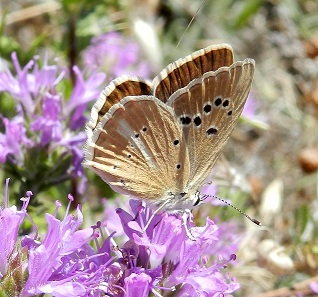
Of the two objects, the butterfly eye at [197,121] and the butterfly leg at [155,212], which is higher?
the butterfly eye at [197,121]

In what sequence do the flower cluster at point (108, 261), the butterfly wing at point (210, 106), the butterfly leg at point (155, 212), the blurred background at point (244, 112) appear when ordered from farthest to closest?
the blurred background at point (244, 112)
the butterfly wing at point (210, 106)
the butterfly leg at point (155, 212)
the flower cluster at point (108, 261)

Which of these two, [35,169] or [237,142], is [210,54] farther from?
[237,142]

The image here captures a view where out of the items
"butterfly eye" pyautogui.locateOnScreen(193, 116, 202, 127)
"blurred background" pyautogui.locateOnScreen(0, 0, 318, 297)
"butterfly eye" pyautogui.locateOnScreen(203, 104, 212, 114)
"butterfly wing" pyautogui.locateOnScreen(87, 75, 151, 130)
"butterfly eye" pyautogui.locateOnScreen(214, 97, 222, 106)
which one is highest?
"butterfly wing" pyautogui.locateOnScreen(87, 75, 151, 130)

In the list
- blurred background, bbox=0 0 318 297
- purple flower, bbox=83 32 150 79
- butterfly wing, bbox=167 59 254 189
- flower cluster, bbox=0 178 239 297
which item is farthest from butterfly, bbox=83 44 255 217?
purple flower, bbox=83 32 150 79

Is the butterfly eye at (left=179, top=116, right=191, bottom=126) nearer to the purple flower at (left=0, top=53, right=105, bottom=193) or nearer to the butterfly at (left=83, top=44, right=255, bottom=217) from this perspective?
the butterfly at (left=83, top=44, right=255, bottom=217)

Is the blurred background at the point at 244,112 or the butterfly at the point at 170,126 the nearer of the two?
the butterfly at the point at 170,126

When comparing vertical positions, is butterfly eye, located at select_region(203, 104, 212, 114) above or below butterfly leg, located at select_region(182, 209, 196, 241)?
above

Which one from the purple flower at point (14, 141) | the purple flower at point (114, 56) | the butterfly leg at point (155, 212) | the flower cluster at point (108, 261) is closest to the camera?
the flower cluster at point (108, 261)

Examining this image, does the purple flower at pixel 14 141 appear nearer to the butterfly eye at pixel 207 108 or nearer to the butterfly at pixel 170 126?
the butterfly at pixel 170 126

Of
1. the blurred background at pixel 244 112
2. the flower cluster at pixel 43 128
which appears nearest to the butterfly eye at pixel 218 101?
the blurred background at pixel 244 112

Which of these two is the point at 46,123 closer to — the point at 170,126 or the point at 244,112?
the point at 170,126
